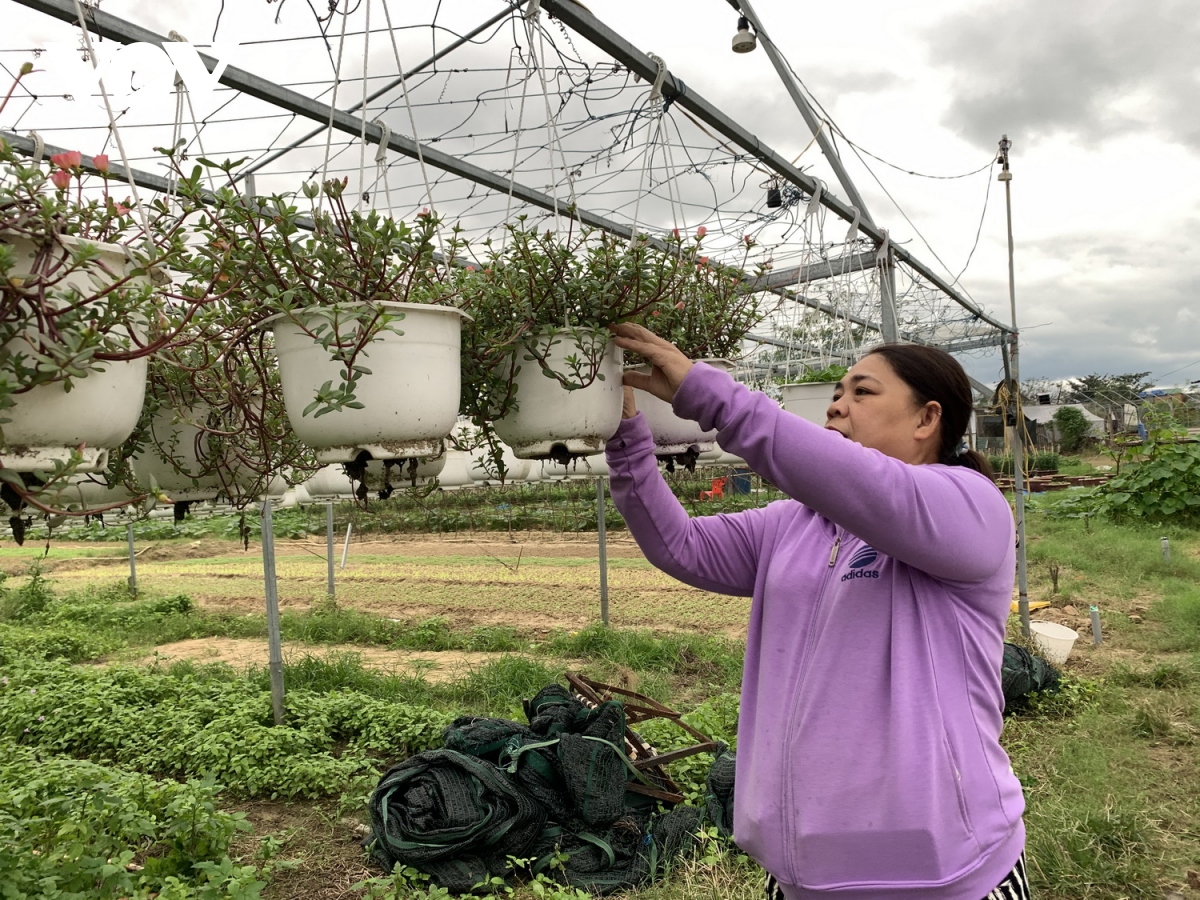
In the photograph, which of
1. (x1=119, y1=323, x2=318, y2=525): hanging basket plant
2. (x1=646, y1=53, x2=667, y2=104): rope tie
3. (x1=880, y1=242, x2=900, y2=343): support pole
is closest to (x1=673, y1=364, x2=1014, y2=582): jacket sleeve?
(x1=119, y1=323, x2=318, y2=525): hanging basket plant

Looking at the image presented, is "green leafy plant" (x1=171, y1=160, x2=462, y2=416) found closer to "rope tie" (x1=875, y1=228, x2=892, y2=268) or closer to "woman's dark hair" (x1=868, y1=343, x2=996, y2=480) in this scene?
"woman's dark hair" (x1=868, y1=343, x2=996, y2=480)

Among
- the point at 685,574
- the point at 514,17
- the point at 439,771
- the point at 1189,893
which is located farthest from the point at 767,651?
the point at 1189,893

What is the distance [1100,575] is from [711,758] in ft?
18.5

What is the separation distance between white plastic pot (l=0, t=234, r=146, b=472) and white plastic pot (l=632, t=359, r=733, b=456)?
1010 millimetres

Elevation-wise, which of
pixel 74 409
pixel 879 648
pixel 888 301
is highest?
pixel 888 301

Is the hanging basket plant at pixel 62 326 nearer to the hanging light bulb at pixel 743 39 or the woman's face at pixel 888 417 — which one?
the woman's face at pixel 888 417

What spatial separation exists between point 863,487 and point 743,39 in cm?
229

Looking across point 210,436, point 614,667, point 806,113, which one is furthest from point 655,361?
point 614,667

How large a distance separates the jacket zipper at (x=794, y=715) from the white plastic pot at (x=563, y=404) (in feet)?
1.52

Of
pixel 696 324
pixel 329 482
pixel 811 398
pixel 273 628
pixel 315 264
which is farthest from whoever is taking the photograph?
pixel 329 482

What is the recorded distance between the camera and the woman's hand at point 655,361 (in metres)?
1.20

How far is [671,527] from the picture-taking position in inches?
57.3

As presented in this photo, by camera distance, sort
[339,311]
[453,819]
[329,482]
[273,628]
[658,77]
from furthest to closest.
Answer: [329,482]
[273,628]
[453,819]
[658,77]
[339,311]

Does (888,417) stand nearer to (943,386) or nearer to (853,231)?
(943,386)
